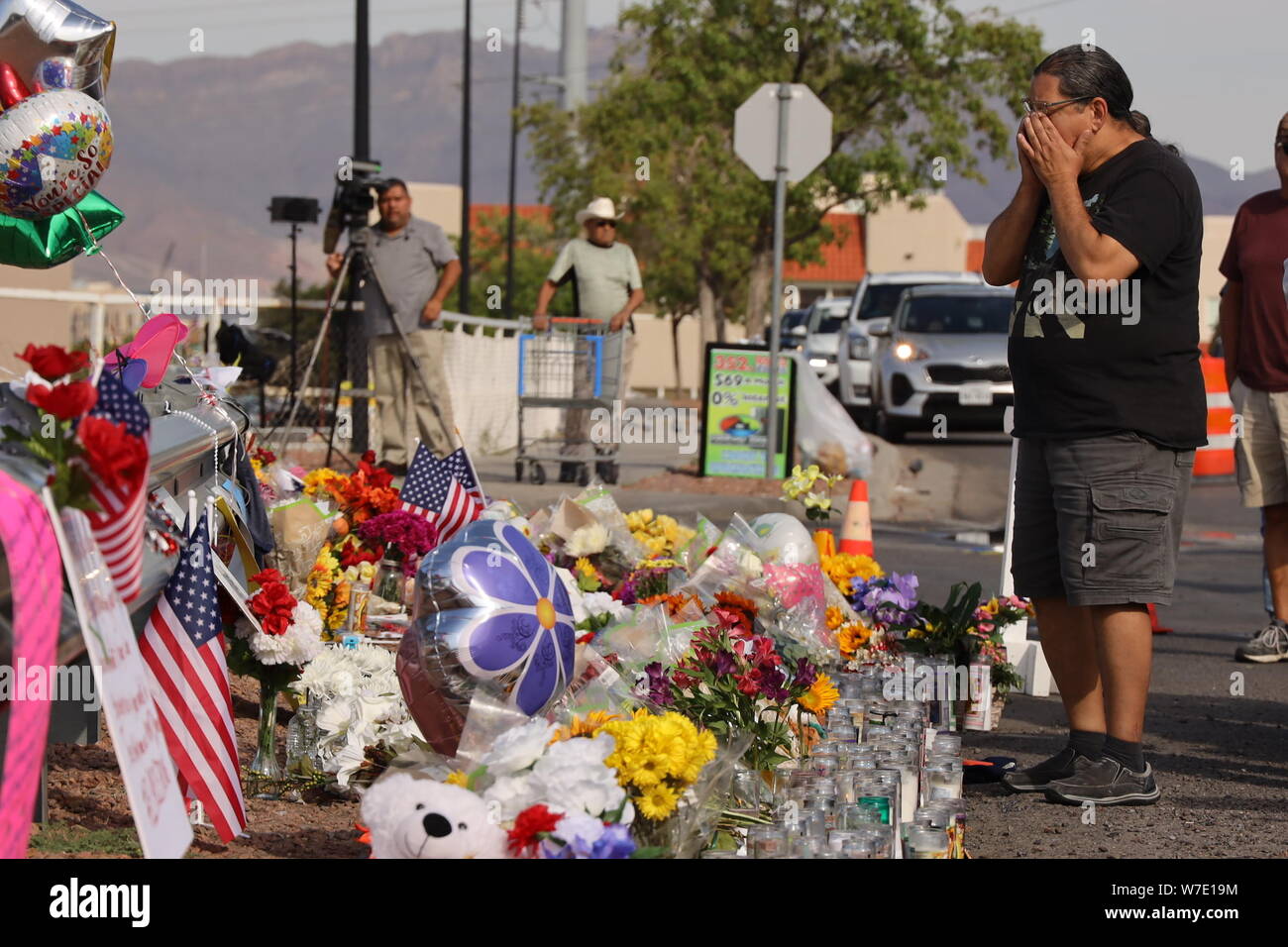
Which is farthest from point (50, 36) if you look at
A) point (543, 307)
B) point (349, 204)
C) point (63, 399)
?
point (543, 307)

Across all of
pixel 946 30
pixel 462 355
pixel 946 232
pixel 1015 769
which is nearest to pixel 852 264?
pixel 946 232

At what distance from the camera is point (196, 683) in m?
4.09

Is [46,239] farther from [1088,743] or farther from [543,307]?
[543,307]

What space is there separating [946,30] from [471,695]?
36.8 m

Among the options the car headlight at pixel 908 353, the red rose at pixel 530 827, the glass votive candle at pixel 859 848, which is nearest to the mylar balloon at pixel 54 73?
the red rose at pixel 530 827

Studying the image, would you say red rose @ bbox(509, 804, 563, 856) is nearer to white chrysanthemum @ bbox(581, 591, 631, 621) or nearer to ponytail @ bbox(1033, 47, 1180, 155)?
white chrysanthemum @ bbox(581, 591, 631, 621)

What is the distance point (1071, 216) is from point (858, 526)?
4.01 meters

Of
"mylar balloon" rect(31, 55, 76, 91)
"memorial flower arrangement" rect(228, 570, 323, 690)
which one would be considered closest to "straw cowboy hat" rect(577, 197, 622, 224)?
"mylar balloon" rect(31, 55, 76, 91)

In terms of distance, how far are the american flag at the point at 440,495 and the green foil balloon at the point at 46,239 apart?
1690 millimetres

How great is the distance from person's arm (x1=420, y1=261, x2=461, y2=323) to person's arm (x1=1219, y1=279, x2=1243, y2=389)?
5.81m

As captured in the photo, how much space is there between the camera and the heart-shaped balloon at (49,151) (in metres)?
5.03

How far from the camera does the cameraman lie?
41.1ft

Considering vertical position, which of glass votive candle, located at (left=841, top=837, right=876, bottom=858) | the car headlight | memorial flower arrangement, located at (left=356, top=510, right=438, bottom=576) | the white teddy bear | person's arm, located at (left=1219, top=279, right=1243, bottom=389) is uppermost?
the car headlight
